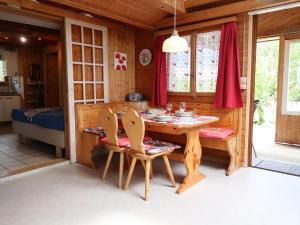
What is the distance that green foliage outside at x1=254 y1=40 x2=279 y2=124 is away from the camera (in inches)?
276

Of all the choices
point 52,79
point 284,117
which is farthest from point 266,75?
point 52,79

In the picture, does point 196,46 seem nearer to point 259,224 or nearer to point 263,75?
point 259,224

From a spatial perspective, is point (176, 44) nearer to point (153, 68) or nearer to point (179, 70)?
point (179, 70)

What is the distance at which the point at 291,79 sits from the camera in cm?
469

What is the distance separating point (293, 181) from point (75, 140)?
3117 millimetres

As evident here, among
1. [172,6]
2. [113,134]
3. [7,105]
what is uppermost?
[172,6]

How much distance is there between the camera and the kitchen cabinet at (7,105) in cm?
668

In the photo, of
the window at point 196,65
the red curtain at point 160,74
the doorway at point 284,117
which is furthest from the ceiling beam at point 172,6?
the doorway at point 284,117

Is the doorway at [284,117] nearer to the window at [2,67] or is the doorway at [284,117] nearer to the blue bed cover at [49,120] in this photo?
the blue bed cover at [49,120]

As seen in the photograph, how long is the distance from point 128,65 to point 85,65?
102 cm

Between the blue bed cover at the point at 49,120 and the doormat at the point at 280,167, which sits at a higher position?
the blue bed cover at the point at 49,120

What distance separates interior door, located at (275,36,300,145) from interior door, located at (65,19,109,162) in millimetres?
3452

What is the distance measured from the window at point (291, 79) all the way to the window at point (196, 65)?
194cm

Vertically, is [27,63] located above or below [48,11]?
below
